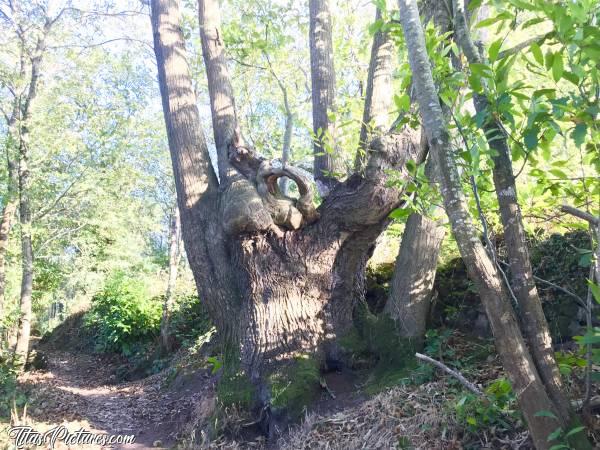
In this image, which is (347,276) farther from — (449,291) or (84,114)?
(84,114)

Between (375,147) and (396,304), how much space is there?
1.61 meters

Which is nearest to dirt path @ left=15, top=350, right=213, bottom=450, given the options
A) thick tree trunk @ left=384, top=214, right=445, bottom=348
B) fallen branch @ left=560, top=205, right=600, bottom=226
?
thick tree trunk @ left=384, top=214, right=445, bottom=348

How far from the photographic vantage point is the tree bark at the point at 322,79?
5344mm

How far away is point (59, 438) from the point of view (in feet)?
15.0

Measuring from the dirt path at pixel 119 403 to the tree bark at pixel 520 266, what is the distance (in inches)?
145

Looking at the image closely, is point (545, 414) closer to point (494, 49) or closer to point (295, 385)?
point (494, 49)

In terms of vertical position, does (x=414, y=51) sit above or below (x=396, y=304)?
above

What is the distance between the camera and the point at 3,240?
8.11 metres

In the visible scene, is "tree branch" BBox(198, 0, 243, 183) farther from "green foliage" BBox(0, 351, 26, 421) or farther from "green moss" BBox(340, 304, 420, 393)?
"green foliage" BBox(0, 351, 26, 421)

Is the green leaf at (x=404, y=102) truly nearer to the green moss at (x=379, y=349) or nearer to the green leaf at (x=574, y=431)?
the green leaf at (x=574, y=431)

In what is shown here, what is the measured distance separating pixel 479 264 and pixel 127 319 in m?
10.3

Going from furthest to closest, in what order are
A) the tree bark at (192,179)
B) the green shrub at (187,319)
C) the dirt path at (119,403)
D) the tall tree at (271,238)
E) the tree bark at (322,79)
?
the green shrub at (187,319) < the tree bark at (322,79) < the dirt path at (119,403) < the tree bark at (192,179) < the tall tree at (271,238)

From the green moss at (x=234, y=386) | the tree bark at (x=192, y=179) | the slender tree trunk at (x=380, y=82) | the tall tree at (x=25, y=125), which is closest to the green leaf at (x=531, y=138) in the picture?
the slender tree trunk at (x=380, y=82)

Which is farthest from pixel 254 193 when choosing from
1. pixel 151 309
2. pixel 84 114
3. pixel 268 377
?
pixel 151 309
